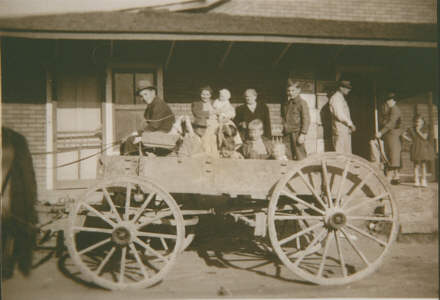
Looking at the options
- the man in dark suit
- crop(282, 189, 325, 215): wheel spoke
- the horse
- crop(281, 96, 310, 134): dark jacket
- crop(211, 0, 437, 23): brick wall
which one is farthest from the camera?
crop(211, 0, 437, 23): brick wall

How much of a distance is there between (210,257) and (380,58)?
507 centimetres

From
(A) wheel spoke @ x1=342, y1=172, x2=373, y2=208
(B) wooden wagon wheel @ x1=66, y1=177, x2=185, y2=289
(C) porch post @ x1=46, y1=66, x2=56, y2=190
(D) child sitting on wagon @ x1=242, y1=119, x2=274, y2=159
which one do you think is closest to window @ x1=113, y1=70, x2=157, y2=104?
(C) porch post @ x1=46, y1=66, x2=56, y2=190

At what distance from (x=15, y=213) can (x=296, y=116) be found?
4.23m

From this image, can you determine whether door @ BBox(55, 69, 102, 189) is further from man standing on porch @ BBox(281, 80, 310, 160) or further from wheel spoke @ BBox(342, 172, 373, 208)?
wheel spoke @ BBox(342, 172, 373, 208)

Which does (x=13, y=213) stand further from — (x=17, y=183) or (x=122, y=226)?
(x=122, y=226)

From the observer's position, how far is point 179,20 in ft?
19.0

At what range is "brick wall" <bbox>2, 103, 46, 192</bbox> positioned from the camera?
6031 mm

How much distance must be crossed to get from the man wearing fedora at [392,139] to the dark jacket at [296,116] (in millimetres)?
1623

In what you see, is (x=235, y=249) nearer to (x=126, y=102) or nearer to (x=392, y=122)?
(x=126, y=102)

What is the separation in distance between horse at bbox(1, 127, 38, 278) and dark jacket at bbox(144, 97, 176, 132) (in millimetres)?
1815

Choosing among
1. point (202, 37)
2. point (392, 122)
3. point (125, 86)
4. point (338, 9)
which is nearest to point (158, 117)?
point (202, 37)

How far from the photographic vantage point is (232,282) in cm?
407

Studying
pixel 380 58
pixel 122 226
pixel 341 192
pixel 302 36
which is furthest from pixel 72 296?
pixel 380 58

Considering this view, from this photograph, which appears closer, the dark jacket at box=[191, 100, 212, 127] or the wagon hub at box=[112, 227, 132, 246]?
the wagon hub at box=[112, 227, 132, 246]
